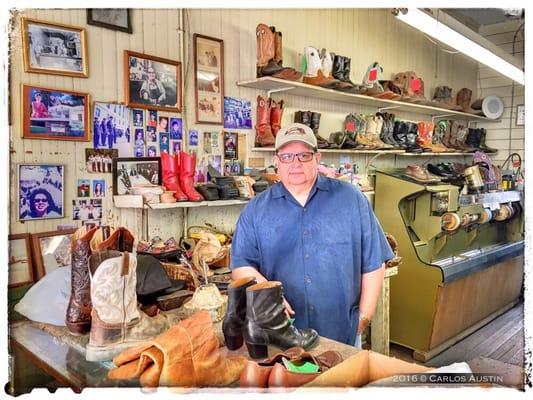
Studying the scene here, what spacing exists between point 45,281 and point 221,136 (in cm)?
140

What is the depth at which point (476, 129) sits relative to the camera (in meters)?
4.43

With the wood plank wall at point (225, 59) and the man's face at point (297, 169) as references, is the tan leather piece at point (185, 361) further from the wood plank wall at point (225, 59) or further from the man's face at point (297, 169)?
the wood plank wall at point (225, 59)

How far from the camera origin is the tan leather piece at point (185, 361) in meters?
0.95

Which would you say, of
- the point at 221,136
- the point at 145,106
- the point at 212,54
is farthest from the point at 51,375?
the point at 212,54

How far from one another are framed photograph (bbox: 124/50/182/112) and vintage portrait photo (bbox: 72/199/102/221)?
0.53 meters

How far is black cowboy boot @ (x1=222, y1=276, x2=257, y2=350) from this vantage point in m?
1.20

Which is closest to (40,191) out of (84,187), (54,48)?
(84,187)

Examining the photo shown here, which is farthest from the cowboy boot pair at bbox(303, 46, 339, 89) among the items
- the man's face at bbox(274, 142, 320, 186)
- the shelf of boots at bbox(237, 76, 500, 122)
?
the man's face at bbox(274, 142, 320, 186)

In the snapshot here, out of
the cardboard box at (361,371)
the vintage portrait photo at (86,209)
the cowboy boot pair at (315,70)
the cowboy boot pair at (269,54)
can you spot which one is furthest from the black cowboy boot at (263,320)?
the cowboy boot pair at (315,70)

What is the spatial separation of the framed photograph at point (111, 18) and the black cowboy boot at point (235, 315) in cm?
156

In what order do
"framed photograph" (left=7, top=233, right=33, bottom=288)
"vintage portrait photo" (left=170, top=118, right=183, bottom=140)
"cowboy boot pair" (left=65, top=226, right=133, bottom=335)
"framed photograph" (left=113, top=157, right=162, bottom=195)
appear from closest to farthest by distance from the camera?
"cowboy boot pair" (left=65, top=226, right=133, bottom=335) → "framed photograph" (left=7, top=233, right=33, bottom=288) → "framed photograph" (left=113, top=157, right=162, bottom=195) → "vintage portrait photo" (left=170, top=118, right=183, bottom=140)

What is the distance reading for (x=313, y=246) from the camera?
1681mm

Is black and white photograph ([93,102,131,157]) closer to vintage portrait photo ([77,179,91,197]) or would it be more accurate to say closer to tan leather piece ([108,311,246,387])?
vintage portrait photo ([77,179,91,197])

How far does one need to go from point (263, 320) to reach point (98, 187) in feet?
4.47
